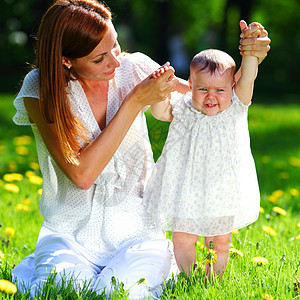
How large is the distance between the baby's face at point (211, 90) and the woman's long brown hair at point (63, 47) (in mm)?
468

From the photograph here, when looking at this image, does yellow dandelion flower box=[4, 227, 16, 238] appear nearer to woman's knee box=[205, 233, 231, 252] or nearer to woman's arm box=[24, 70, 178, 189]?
woman's arm box=[24, 70, 178, 189]

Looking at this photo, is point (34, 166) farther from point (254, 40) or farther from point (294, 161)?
point (254, 40)

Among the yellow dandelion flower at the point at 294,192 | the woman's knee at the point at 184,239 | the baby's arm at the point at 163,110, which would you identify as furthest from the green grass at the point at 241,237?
the baby's arm at the point at 163,110

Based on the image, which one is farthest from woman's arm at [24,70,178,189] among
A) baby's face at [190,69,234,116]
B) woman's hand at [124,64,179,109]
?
baby's face at [190,69,234,116]

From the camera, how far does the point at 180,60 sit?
31984mm

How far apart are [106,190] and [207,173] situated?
20.7 inches

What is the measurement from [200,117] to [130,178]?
52cm

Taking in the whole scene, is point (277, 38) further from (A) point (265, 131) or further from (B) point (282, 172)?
(B) point (282, 172)

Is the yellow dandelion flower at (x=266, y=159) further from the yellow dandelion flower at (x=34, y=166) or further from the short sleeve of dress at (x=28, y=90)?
the short sleeve of dress at (x=28, y=90)

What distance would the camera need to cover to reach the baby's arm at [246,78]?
204 centimetres

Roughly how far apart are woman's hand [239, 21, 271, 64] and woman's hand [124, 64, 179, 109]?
313 millimetres

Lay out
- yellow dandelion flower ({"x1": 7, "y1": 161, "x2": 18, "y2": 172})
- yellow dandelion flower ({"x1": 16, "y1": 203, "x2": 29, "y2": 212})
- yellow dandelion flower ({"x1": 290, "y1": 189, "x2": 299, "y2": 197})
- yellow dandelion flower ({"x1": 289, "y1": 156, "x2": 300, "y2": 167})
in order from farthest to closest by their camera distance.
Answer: yellow dandelion flower ({"x1": 289, "y1": 156, "x2": 300, "y2": 167}) < yellow dandelion flower ({"x1": 7, "y1": 161, "x2": 18, "y2": 172}) < yellow dandelion flower ({"x1": 290, "y1": 189, "x2": 299, "y2": 197}) < yellow dandelion flower ({"x1": 16, "y1": 203, "x2": 29, "y2": 212})

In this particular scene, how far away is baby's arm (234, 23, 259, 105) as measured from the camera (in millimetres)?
2039

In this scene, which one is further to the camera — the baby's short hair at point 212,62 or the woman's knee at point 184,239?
the woman's knee at point 184,239
